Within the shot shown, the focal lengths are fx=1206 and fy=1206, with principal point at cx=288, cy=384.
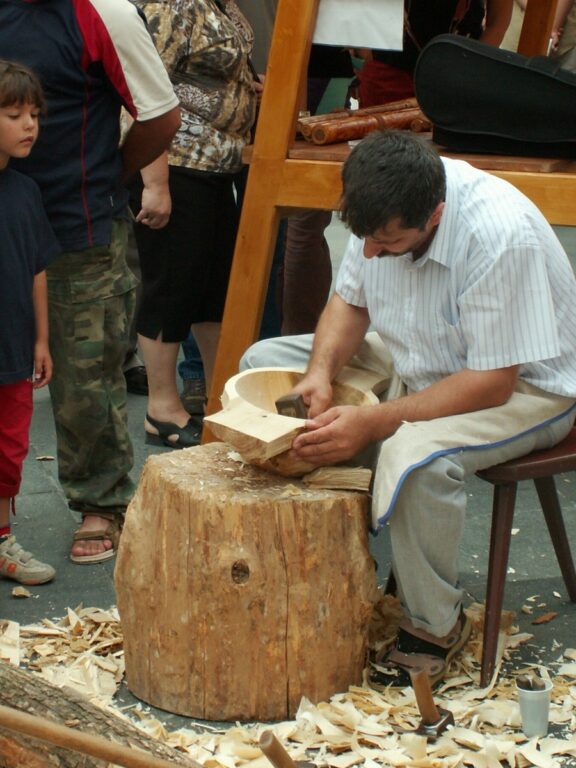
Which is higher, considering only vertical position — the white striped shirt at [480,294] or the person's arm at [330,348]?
the white striped shirt at [480,294]

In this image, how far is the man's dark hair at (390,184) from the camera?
260 centimetres

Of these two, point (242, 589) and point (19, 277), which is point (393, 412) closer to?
point (242, 589)

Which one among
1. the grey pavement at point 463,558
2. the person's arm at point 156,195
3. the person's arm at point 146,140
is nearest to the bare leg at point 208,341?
the grey pavement at point 463,558

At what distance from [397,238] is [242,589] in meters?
0.86

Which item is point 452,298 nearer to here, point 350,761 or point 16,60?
point 350,761

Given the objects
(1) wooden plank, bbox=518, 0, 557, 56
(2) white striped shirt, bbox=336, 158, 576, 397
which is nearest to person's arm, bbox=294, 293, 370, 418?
(2) white striped shirt, bbox=336, 158, 576, 397

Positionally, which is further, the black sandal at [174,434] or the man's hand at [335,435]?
the black sandal at [174,434]

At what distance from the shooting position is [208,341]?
4637 millimetres

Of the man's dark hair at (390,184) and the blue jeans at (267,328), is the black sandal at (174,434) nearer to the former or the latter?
the blue jeans at (267,328)

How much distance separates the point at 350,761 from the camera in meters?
2.60

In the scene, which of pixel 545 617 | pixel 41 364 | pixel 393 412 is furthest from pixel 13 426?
pixel 545 617

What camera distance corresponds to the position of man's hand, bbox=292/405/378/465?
275 centimetres

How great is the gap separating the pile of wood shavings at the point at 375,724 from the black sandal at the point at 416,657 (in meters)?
0.05

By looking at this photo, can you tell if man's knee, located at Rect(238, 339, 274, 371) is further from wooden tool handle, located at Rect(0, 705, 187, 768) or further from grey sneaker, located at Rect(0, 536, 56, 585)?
wooden tool handle, located at Rect(0, 705, 187, 768)
